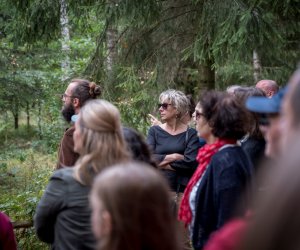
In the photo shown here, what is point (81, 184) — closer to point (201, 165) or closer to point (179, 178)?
point (201, 165)

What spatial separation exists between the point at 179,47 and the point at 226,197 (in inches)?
231

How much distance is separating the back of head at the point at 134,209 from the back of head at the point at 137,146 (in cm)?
146

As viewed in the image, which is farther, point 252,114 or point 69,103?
point 69,103

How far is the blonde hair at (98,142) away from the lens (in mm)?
2936

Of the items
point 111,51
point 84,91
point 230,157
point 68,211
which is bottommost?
point 68,211

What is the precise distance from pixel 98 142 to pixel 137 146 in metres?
0.57

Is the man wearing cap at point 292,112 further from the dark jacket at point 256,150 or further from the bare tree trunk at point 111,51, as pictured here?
the bare tree trunk at point 111,51

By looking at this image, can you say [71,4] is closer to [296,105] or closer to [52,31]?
[52,31]

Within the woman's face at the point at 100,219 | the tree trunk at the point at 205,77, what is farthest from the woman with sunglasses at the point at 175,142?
the tree trunk at the point at 205,77

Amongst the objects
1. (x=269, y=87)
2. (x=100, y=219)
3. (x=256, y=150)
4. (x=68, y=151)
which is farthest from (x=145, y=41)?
(x=100, y=219)

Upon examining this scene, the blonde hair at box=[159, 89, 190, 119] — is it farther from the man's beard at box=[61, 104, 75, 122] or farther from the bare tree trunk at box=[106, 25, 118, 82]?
the bare tree trunk at box=[106, 25, 118, 82]

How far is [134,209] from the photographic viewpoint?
189 centimetres

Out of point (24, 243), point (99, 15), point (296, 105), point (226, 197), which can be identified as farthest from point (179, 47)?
point (296, 105)

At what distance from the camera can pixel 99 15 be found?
843 cm
